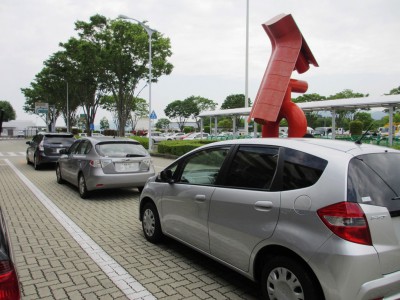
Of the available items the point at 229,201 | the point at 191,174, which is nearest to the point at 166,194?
the point at 191,174

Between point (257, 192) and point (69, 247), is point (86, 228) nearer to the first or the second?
point (69, 247)

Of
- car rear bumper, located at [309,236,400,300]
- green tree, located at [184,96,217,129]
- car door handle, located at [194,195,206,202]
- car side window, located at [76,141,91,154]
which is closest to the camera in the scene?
car rear bumper, located at [309,236,400,300]

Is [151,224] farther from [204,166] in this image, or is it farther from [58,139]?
[58,139]

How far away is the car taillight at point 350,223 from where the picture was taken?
8.16 ft

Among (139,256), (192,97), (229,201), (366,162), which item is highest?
(192,97)

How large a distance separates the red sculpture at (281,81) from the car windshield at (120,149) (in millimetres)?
3277

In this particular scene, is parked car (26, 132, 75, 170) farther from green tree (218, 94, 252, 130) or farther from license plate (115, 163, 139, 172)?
green tree (218, 94, 252, 130)

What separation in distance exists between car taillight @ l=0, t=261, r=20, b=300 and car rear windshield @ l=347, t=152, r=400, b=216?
2246 mm

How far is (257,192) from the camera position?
3.18 meters

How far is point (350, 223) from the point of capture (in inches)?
98.6

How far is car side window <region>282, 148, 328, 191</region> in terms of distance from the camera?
111 inches

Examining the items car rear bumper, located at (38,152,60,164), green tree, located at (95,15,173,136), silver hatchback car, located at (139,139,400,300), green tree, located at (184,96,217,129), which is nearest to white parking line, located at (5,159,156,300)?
silver hatchback car, located at (139,139,400,300)

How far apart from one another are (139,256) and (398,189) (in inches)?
125

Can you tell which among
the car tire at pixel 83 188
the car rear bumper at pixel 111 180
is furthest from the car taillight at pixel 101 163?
the car tire at pixel 83 188
